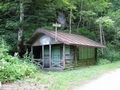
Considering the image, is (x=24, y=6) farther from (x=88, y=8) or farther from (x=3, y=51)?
(x=88, y=8)

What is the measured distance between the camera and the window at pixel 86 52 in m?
17.3

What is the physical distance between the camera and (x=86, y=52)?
1830 centimetres

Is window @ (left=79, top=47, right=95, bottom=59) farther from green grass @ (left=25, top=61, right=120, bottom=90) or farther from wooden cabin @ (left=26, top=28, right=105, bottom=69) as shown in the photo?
green grass @ (left=25, top=61, right=120, bottom=90)

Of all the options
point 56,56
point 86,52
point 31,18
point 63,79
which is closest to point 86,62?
point 86,52

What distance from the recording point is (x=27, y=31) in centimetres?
1956

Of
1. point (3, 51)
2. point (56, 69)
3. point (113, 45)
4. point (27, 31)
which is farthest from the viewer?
point (113, 45)

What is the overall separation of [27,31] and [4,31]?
8.75 ft

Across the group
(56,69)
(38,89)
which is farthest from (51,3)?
(38,89)

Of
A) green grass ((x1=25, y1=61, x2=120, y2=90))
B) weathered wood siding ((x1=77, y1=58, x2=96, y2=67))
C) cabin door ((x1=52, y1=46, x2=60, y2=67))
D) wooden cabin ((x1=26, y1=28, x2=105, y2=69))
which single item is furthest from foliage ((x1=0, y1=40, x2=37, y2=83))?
weathered wood siding ((x1=77, y1=58, x2=96, y2=67))

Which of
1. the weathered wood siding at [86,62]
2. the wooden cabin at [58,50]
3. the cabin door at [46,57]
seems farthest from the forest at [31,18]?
the weathered wood siding at [86,62]

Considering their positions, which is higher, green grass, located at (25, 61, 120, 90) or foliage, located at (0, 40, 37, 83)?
foliage, located at (0, 40, 37, 83)

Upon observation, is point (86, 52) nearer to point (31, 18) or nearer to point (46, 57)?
point (46, 57)

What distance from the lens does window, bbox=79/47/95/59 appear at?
683 inches

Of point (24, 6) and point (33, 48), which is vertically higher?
point (24, 6)
